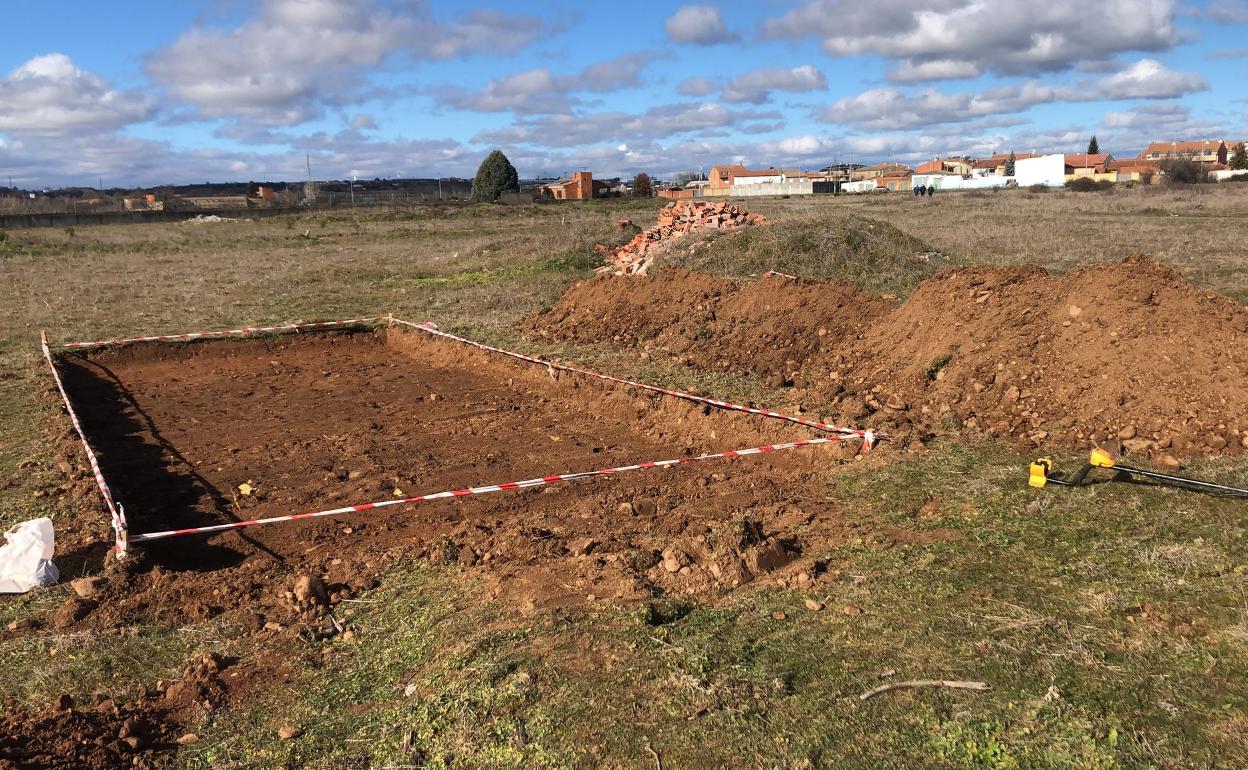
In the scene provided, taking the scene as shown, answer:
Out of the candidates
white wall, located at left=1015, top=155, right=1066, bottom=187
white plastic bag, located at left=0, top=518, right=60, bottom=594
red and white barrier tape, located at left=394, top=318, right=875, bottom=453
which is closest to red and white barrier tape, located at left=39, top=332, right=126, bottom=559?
white plastic bag, located at left=0, top=518, right=60, bottom=594

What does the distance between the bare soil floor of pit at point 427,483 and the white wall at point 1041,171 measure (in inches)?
3582

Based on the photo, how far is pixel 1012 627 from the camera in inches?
184

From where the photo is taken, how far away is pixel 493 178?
253 feet

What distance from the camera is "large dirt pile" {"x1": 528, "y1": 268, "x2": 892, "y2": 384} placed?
11.9 metres

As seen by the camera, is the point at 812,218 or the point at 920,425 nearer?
the point at 920,425

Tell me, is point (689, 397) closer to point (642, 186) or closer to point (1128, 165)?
point (642, 186)

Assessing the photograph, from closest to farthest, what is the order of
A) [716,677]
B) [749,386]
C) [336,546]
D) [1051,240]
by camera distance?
1. [716,677]
2. [336,546]
3. [749,386]
4. [1051,240]

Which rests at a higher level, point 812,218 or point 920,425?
point 812,218

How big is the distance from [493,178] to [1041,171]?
58470 millimetres

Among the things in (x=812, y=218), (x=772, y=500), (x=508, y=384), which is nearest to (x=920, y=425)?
(x=772, y=500)

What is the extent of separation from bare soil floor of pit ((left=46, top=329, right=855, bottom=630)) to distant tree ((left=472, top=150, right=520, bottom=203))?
65.2 metres

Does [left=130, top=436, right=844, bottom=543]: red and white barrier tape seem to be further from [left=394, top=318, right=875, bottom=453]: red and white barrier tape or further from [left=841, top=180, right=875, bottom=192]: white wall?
[left=841, top=180, right=875, bottom=192]: white wall

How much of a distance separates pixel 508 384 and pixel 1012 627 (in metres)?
8.97

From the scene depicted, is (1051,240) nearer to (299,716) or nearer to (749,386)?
(749,386)
